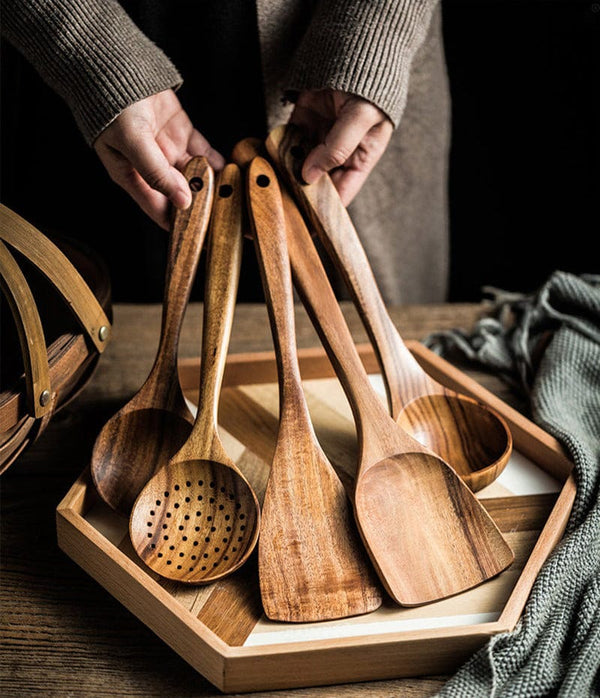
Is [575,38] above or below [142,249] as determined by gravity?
above

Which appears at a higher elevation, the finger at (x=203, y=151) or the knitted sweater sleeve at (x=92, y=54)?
the knitted sweater sleeve at (x=92, y=54)

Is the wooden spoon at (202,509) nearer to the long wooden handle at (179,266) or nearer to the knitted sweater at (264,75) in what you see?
the long wooden handle at (179,266)

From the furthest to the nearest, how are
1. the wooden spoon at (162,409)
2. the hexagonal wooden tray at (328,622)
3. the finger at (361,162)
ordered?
1. the finger at (361,162)
2. the wooden spoon at (162,409)
3. the hexagonal wooden tray at (328,622)

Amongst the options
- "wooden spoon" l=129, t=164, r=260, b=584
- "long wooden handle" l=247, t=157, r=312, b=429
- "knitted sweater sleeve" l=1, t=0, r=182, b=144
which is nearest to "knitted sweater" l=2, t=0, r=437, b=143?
"knitted sweater sleeve" l=1, t=0, r=182, b=144

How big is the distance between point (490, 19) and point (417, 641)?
2.81 feet

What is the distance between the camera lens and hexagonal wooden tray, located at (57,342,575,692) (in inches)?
16.9

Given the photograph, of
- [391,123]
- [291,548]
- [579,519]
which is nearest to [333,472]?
[291,548]

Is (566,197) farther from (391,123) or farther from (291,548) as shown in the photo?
(291,548)

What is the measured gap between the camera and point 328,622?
447mm

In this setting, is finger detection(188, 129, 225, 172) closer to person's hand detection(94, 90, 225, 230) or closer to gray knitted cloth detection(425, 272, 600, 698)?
person's hand detection(94, 90, 225, 230)

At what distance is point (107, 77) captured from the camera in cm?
59

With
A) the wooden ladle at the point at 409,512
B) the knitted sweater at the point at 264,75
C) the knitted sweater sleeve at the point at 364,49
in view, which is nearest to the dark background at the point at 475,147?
the knitted sweater at the point at 264,75

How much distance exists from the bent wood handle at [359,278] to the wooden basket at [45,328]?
176mm

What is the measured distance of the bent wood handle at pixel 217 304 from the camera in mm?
521
